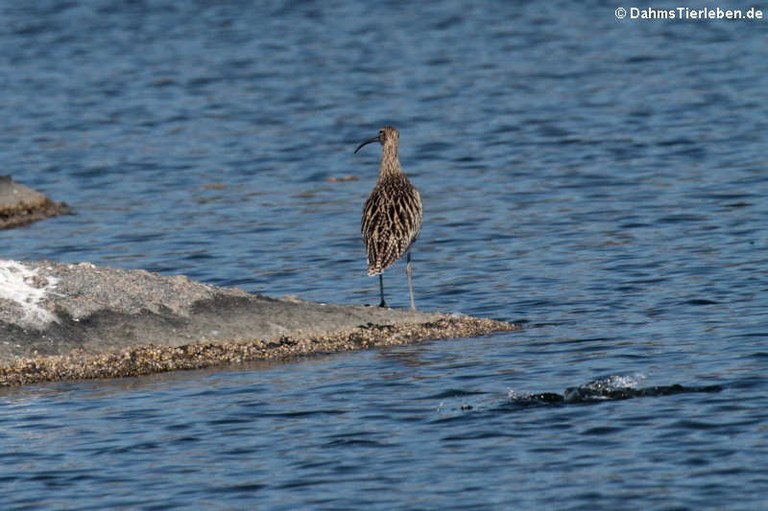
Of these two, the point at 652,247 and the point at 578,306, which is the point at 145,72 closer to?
the point at 652,247

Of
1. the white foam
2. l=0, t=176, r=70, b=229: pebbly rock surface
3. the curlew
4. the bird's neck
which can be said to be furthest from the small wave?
l=0, t=176, r=70, b=229: pebbly rock surface

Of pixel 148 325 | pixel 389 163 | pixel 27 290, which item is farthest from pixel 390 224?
pixel 27 290

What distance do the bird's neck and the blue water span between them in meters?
1.16

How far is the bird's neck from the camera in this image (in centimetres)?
1555

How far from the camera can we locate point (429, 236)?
1877cm

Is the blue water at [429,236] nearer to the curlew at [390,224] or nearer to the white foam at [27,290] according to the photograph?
the white foam at [27,290]

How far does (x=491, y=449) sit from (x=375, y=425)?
1006 mm

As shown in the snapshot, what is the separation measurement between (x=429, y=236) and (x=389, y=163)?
127 inches

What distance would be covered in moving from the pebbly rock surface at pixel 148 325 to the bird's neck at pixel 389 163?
2.47m

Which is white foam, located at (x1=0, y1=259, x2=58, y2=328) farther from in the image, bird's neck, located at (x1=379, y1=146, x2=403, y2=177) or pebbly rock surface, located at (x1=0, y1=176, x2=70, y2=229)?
pebbly rock surface, located at (x1=0, y1=176, x2=70, y2=229)

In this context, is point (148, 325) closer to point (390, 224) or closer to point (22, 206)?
point (390, 224)

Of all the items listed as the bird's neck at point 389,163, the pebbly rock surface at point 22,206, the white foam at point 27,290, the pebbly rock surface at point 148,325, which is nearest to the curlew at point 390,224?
the bird's neck at point 389,163

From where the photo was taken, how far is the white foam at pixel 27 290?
1228 centimetres

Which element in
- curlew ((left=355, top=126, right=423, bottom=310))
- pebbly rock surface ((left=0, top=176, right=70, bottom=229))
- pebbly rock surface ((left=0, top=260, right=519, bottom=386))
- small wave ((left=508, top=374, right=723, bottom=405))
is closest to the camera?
small wave ((left=508, top=374, right=723, bottom=405))
